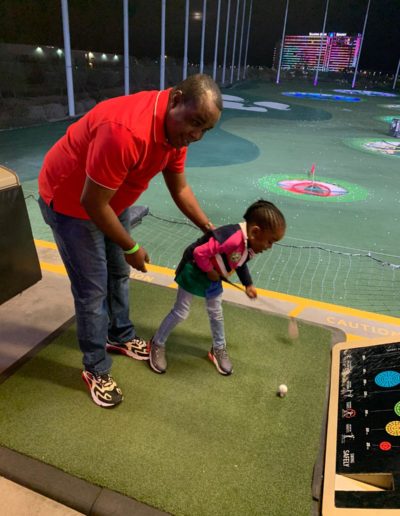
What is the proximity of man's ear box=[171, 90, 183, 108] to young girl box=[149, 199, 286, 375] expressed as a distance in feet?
2.14

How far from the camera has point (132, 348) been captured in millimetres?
2461

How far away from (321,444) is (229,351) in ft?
2.59

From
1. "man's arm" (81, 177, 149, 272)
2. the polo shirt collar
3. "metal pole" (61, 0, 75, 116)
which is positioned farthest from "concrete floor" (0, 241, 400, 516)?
"metal pole" (61, 0, 75, 116)

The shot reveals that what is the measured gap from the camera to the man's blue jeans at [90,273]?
5.90 ft

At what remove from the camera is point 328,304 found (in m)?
3.16

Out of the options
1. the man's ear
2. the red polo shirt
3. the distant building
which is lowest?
the red polo shirt

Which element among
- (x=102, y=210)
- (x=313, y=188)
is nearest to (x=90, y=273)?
(x=102, y=210)

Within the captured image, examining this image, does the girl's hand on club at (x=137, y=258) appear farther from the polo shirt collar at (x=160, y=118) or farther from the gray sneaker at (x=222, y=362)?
the gray sneaker at (x=222, y=362)

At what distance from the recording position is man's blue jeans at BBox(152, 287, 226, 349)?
7.27 feet

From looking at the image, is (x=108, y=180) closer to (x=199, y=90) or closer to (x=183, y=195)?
(x=199, y=90)

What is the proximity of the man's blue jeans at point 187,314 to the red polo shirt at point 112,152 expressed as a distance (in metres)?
0.62

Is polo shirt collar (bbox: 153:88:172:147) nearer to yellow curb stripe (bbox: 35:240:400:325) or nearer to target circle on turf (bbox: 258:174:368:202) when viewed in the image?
yellow curb stripe (bbox: 35:240:400:325)

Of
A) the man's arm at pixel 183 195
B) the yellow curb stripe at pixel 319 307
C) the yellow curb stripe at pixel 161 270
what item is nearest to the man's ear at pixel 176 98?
the man's arm at pixel 183 195

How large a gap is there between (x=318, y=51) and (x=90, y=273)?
130 ft
